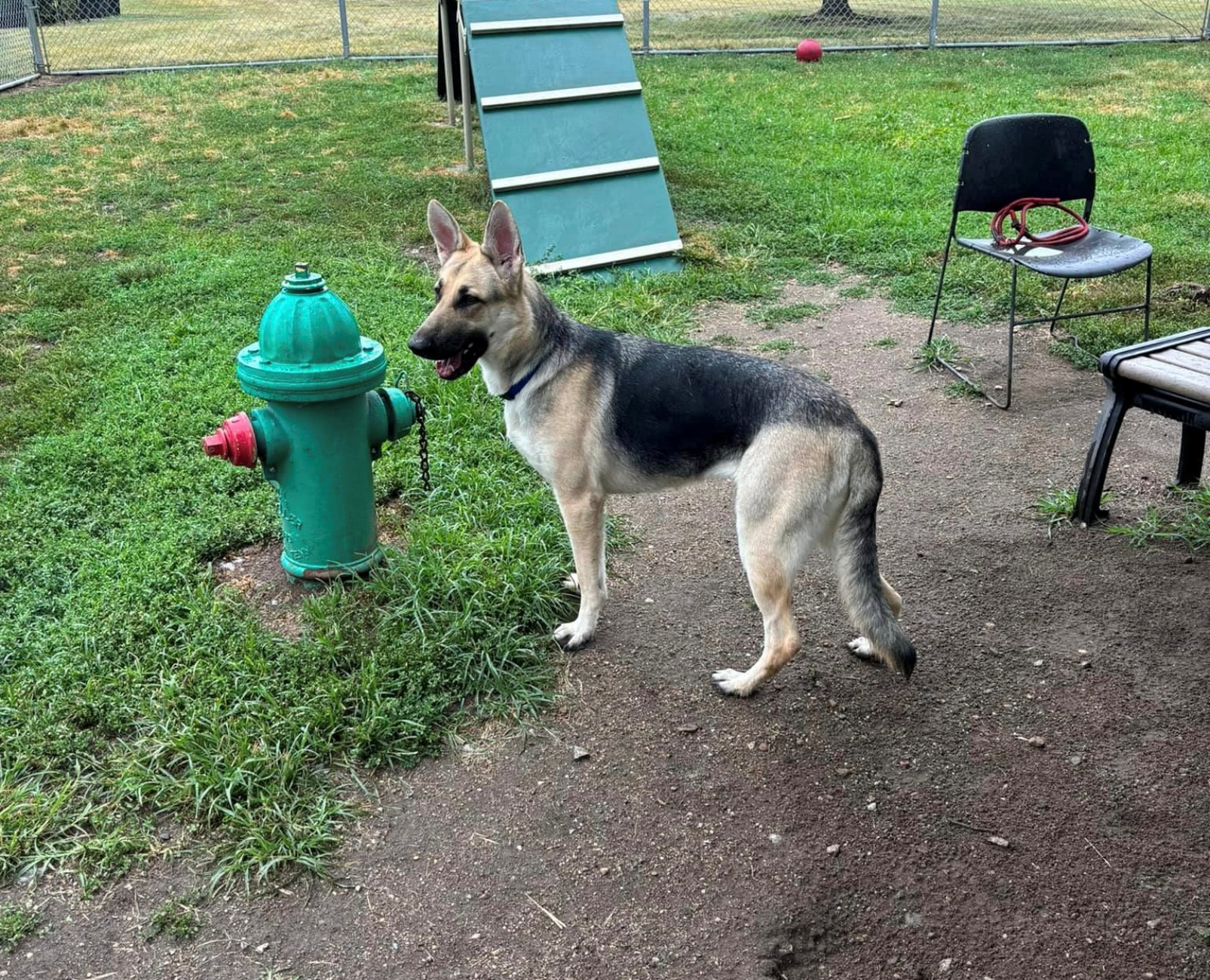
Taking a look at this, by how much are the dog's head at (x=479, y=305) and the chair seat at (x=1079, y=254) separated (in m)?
3.30

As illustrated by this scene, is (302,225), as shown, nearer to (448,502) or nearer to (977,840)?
(448,502)

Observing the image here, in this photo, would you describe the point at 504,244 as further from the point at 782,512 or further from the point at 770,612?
the point at 770,612

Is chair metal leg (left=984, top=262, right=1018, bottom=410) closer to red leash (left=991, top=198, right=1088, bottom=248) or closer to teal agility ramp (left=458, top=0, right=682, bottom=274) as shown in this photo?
red leash (left=991, top=198, right=1088, bottom=248)

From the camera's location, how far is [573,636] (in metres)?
4.02

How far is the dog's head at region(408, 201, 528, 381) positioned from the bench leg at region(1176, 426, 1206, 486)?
318 cm

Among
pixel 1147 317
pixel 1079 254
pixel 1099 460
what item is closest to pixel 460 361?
pixel 1099 460

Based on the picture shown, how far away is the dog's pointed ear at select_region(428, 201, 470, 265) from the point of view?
389cm

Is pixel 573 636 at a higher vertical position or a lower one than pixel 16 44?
lower

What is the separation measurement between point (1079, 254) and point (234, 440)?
15.5 feet

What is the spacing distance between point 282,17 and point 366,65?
274 inches

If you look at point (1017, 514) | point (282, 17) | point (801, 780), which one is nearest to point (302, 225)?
point (1017, 514)

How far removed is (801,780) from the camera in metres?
3.40

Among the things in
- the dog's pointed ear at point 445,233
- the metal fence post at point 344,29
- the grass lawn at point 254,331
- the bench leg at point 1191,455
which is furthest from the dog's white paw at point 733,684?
the metal fence post at point 344,29

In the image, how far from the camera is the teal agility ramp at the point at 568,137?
7852mm
